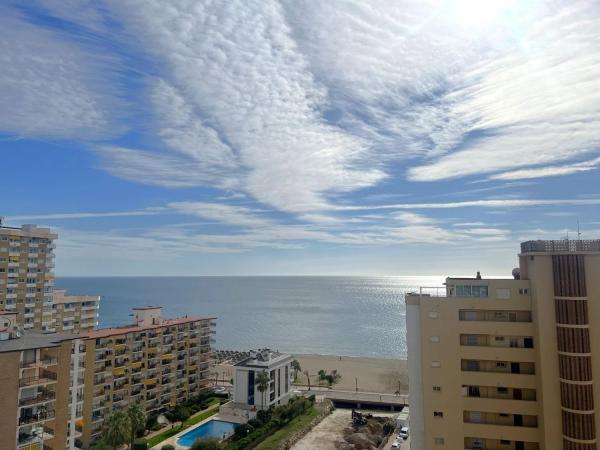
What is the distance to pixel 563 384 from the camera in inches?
1096

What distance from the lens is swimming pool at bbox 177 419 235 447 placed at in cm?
6251

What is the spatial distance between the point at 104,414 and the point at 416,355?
5307 centimetres

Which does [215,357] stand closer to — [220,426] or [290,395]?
[290,395]

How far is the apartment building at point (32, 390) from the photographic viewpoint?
3466 cm

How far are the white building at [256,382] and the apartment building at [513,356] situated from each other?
153 feet

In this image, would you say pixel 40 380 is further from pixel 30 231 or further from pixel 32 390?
pixel 30 231

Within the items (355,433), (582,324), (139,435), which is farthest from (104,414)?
(582,324)

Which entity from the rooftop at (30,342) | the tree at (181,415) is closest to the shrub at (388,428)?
the tree at (181,415)

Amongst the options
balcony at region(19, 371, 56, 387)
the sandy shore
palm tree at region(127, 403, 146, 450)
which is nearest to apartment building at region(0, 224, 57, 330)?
palm tree at region(127, 403, 146, 450)

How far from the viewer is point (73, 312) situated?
3720 inches

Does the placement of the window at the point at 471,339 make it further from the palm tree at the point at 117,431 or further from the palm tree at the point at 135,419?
the palm tree at the point at 135,419

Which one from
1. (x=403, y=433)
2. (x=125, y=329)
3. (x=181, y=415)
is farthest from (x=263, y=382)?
(x=125, y=329)

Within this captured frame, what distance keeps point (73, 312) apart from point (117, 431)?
52904 millimetres

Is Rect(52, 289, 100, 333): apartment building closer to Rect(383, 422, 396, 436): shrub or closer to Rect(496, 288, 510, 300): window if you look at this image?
Rect(383, 422, 396, 436): shrub
